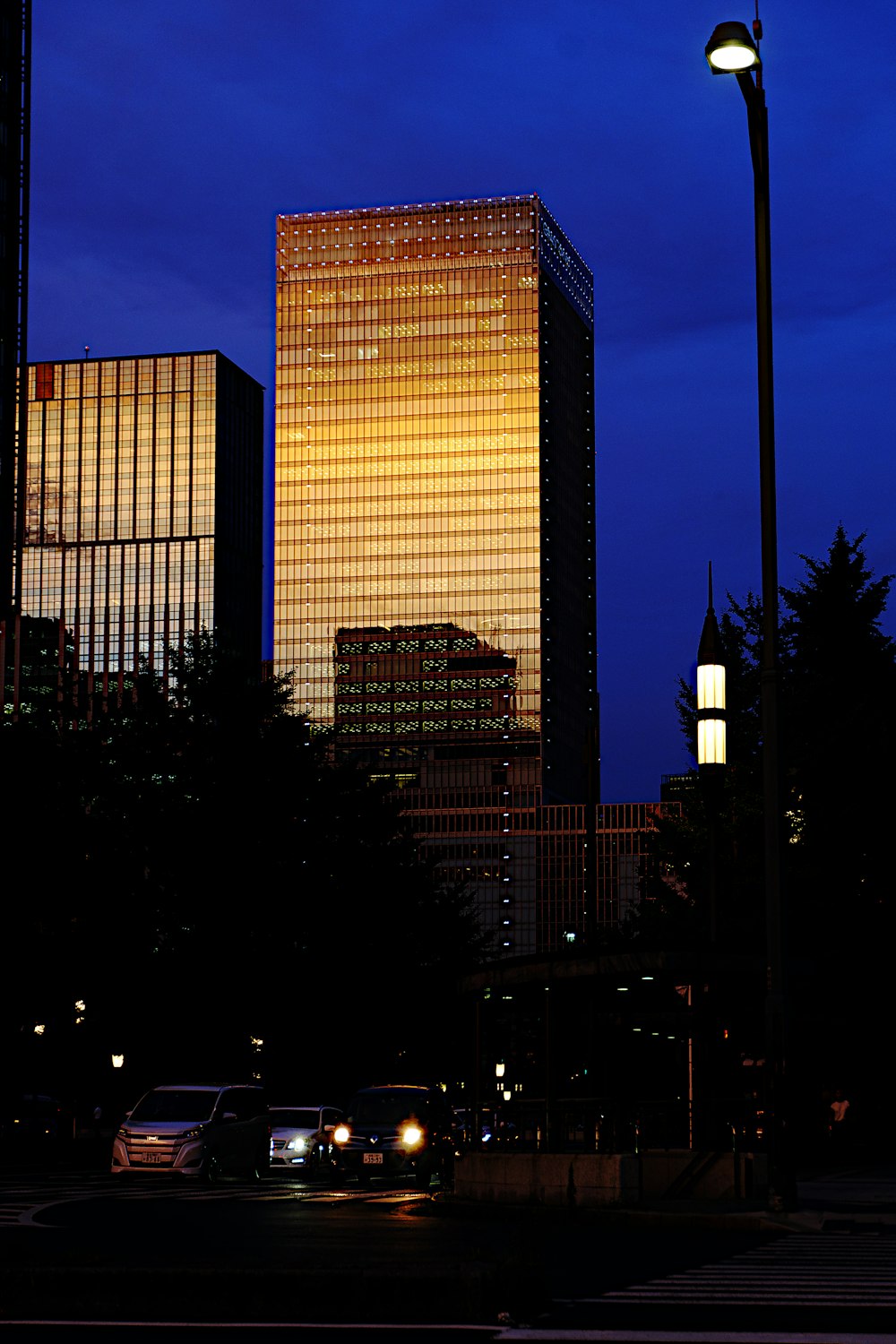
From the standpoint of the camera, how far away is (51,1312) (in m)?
12.1

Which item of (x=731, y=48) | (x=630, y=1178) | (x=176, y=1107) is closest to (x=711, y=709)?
(x=630, y=1178)

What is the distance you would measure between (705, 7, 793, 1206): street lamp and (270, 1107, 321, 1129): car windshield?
22.9 m

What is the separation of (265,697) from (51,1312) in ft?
156

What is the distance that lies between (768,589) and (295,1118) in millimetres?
24572

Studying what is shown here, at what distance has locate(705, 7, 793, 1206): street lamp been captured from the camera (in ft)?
67.1

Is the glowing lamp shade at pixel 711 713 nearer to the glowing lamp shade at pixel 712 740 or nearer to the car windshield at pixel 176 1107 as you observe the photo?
the glowing lamp shade at pixel 712 740

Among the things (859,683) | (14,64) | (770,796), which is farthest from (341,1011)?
(14,64)

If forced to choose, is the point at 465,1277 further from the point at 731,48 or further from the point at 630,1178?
the point at 731,48

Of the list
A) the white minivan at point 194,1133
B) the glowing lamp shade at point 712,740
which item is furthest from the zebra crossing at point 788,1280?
the white minivan at point 194,1133

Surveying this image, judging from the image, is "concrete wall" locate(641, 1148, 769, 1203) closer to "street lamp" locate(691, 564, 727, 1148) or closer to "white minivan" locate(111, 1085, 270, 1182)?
"street lamp" locate(691, 564, 727, 1148)

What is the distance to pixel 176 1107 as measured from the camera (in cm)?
3497

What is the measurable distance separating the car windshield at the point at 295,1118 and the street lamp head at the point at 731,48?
27.9 m

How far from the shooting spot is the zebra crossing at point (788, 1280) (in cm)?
1283

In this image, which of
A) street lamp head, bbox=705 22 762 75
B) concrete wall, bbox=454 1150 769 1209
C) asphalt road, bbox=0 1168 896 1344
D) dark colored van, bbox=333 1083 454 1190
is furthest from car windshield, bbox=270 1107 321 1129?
street lamp head, bbox=705 22 762 75
